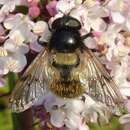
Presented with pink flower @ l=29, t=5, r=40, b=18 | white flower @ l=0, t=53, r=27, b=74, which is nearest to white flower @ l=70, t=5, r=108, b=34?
pink flower @ l=29, t=5, r=40, b=18

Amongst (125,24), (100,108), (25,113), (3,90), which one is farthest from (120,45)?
(3,90)

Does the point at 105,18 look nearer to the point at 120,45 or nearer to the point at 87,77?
the point at 120,45

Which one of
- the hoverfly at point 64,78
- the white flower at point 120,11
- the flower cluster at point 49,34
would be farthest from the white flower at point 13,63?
the white flower at point 120,11

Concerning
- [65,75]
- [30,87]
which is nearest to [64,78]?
[65,75]

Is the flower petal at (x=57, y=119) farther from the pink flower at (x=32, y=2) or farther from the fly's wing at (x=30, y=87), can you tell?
the pink flower at (x=32, y=2)

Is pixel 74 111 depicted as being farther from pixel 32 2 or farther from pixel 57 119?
pixel 32 2

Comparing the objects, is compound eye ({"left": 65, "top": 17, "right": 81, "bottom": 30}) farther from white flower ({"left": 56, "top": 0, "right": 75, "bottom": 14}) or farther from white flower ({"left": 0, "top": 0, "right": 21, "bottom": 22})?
white flower ({"left": 0, "top": 0, "right": 21, "bottom": 22})
